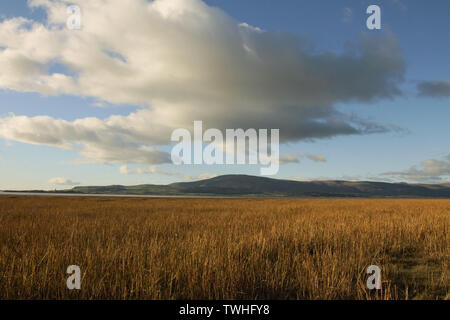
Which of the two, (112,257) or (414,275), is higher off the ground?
(112,257)

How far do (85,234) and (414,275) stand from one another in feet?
31.6

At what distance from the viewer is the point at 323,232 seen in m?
9.71

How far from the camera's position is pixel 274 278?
5320mm

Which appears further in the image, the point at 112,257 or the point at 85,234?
the point at 85,234

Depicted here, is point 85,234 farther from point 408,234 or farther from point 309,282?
point 408,234

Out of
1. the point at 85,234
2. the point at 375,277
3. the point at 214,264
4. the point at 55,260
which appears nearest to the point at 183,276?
the point at 214,264

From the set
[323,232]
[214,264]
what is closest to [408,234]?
[323,232]
